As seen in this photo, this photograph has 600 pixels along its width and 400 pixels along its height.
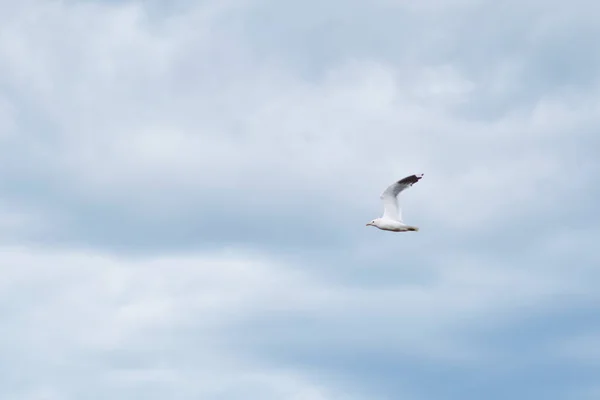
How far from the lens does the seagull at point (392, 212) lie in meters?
123

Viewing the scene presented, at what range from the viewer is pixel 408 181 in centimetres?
12138

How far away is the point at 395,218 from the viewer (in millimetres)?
125500

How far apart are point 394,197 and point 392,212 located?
6.69 feet

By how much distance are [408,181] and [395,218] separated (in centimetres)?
607

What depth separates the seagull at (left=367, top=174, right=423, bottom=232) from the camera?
403 feet

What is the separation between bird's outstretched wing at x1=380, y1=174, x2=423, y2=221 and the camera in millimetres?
121688

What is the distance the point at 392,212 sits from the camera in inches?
4936

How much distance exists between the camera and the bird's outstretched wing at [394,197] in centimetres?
12169

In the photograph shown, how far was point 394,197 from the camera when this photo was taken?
124375mm
